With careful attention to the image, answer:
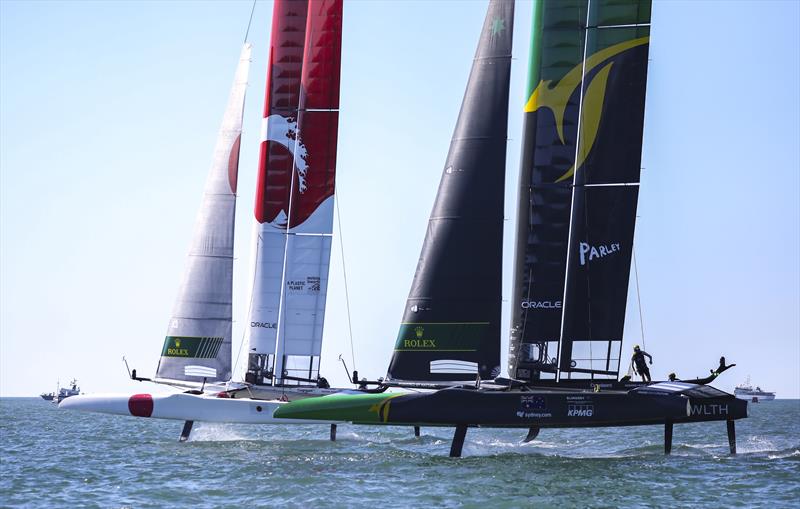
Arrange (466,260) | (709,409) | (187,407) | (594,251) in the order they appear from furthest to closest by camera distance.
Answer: (187,407)
(466,260)
(594,251)
(709,409)

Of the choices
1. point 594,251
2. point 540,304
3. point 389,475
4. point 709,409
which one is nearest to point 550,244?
point 594,251

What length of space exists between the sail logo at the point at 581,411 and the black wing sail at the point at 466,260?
2.97 metres

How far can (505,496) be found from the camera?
18.1 meters

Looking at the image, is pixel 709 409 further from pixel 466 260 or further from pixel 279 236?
pixel 279 236

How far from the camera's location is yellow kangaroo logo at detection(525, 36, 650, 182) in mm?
24547

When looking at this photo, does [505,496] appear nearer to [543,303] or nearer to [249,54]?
[543,303]

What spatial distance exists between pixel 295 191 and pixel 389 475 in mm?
11023

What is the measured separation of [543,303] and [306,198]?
852 cm

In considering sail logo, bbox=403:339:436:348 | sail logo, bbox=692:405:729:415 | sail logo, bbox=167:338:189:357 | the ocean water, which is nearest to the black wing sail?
sail logo, bbox=403:339:436:348

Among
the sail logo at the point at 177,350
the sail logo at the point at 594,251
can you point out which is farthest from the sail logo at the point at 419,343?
the sail logo at the point at 177,350

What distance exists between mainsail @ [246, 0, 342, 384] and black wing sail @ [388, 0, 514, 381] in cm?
464

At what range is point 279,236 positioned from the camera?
97.6ft

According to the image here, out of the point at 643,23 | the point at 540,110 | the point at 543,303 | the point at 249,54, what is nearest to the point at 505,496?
the point at 543,303

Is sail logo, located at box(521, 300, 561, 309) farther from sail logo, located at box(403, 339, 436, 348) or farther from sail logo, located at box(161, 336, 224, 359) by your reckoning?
sail logo, located at box(161, 336, 224, 359)
